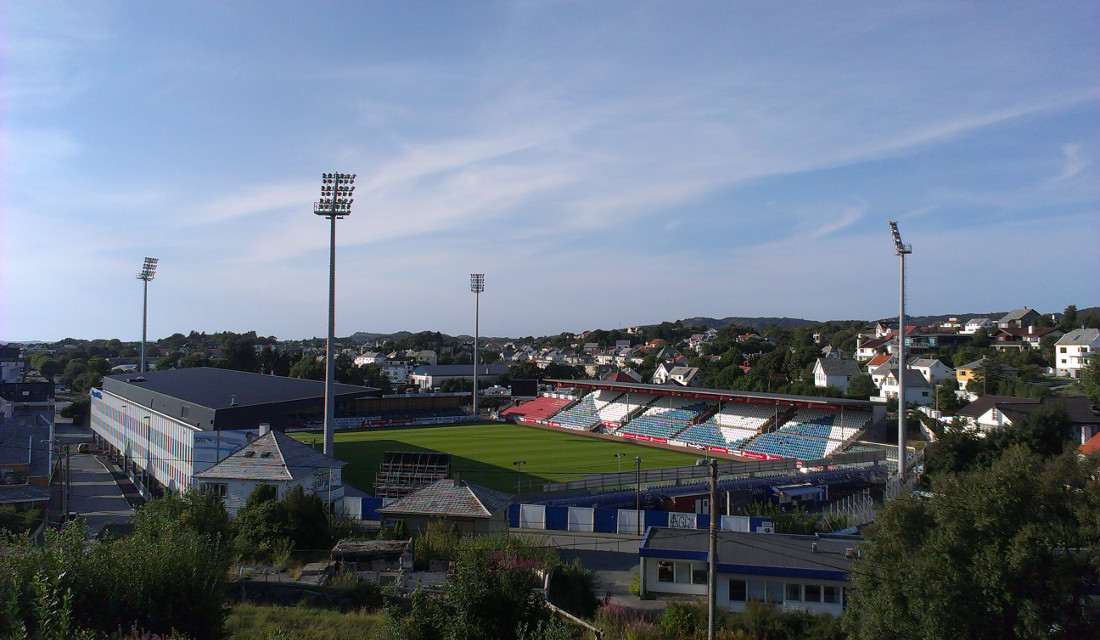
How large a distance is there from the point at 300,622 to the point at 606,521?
1571 cm

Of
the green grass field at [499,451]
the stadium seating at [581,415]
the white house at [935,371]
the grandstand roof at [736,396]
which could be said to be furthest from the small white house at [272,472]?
the white house at [935,371]

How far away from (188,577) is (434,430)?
55544mm

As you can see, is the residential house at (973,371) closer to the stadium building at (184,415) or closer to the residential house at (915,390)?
the residential house at (915,390)

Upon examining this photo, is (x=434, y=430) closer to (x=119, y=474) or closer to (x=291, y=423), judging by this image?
(x=291, y=423)

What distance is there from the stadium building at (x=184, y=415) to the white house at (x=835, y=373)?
4521cm

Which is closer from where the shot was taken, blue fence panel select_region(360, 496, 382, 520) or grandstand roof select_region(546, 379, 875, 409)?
blue fence panel select_region(360, 496, 382, 520)

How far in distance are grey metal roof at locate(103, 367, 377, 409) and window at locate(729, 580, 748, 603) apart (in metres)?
26.9

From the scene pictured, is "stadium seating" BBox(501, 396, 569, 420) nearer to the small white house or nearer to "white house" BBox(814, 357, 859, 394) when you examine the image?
"white house" BBox(814, 357, 859, 394)

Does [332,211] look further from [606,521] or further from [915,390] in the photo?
[915,390]

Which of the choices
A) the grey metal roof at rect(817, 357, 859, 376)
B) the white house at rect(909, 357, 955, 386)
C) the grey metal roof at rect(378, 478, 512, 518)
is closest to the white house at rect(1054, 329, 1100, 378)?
the white house at rect(909, 357, 955, 386)

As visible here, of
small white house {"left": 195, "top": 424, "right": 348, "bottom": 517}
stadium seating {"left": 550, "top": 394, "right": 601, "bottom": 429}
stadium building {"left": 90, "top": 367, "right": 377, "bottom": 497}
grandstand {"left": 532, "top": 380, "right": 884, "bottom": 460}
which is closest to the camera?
small white house {"left": 195, "top": 424, "right": 348, "bottom": 517}

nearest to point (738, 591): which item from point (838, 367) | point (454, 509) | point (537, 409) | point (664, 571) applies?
point (664, 571)

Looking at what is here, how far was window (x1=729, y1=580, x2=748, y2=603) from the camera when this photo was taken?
19375mm

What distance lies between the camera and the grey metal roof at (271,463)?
2794 cm
